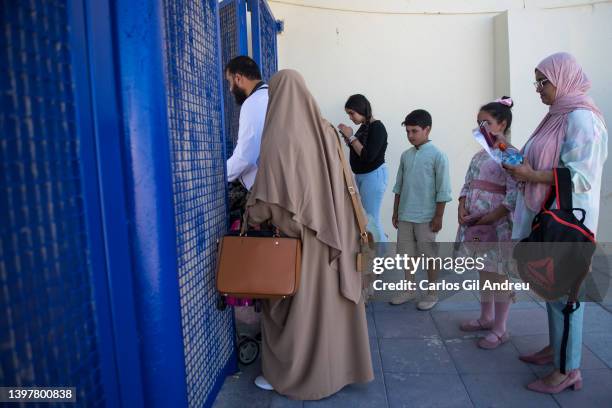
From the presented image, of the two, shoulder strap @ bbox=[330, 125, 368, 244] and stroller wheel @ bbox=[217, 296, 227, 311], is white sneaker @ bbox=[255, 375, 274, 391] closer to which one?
stroller wheel @ bbox=[217, 296, 227, 311]

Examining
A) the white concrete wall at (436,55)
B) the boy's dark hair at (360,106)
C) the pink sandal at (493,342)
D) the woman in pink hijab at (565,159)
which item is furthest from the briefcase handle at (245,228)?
the white concrete wall at (436,55)

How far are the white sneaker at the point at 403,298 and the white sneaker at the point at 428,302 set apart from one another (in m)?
0.13

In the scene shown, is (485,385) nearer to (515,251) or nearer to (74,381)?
(515,251)

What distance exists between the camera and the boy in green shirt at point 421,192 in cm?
364

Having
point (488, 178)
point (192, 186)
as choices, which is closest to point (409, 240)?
point (488, 178)

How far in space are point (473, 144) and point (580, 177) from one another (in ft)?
9.80

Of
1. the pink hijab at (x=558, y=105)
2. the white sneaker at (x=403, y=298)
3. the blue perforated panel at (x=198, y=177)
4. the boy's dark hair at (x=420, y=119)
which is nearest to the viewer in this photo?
the blue perforated panel at (x=198, y=177)

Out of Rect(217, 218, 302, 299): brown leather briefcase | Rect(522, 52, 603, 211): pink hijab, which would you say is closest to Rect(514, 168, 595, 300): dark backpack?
Rect(522, 52, 603, 211): pink hijab

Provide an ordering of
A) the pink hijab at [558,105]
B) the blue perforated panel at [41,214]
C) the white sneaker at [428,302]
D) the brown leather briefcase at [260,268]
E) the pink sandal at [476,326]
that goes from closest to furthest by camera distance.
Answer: the blue perforated panel at [41,214] < the brown leather briefcase at [260,268] < the pink hijab at [558,105] < the pink sandal at [476,326] < the white sneaker at [428,302]

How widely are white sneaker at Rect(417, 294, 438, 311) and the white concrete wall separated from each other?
1.71m

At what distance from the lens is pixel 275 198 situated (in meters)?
2.25

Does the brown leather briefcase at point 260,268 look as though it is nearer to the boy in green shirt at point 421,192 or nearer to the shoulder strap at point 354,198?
the shoulder strap at point 354,198

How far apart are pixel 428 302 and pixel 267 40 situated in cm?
291

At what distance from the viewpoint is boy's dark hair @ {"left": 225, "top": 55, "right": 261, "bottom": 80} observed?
296cm
